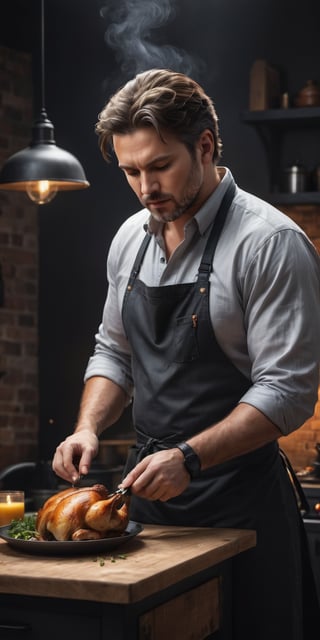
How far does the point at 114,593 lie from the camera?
1.75m

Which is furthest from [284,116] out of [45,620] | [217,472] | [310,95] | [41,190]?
[45,620]

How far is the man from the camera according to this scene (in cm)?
234

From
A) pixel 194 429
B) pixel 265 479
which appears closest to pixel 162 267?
pixel 194 429

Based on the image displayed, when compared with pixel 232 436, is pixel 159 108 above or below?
above

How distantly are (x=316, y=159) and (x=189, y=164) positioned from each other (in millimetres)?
3297

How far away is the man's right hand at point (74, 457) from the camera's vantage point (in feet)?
7.87

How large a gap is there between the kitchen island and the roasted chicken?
5 cm

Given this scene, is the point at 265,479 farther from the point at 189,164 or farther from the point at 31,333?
the point at 31,333

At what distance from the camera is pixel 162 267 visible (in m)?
2.61

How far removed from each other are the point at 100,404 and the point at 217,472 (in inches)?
16.4

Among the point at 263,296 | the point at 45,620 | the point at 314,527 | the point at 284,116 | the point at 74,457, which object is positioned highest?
the point at 284,116

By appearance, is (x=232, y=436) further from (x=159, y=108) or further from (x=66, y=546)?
(x=159, y=108)

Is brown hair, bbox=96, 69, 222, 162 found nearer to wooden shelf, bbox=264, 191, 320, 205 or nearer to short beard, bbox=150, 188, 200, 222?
short beard, bbox=150, 188, 200, 222

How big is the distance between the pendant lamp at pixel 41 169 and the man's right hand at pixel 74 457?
221cm
